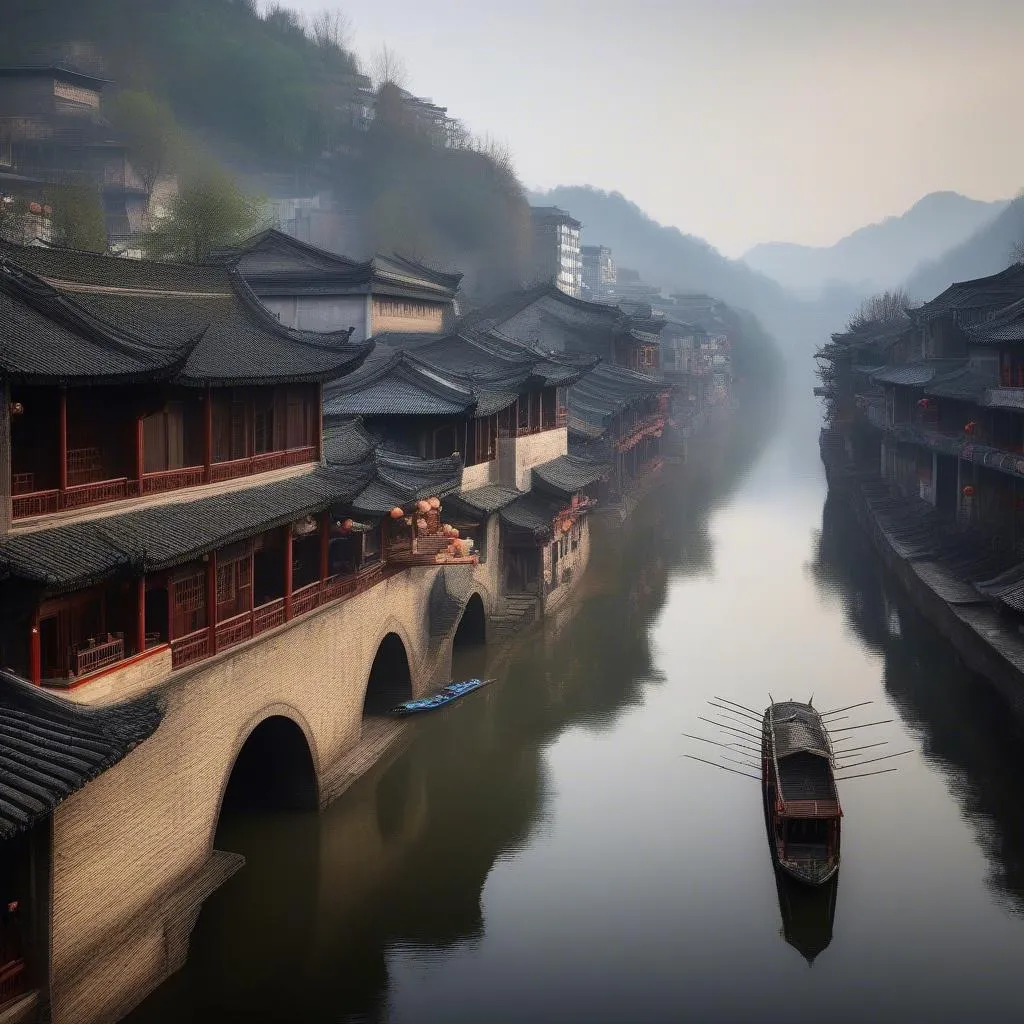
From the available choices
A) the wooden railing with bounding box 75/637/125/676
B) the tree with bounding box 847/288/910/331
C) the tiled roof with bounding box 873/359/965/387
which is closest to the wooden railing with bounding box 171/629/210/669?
the wooden railing with bounding box 75/637/125/676

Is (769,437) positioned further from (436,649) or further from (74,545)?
(74,545)

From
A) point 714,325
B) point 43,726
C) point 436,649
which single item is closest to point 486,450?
point 436,649

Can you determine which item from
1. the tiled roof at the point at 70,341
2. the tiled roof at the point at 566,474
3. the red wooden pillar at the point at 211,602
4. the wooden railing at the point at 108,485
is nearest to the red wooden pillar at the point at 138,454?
the wooden railing at the point at 108,485

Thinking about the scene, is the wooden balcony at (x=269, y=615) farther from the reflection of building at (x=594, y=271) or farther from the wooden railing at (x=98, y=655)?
the reflection of building at (x=594, y=271)

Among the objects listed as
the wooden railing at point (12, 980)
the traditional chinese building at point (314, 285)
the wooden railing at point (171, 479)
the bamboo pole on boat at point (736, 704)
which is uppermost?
the traditional chinese building at point (314, 285)

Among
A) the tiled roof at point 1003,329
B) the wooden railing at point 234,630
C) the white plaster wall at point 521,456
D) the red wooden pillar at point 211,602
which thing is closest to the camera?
the red wooden pillar at point 211,602

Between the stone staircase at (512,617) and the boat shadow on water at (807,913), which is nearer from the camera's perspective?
the boat shadow on water at (807,913)
